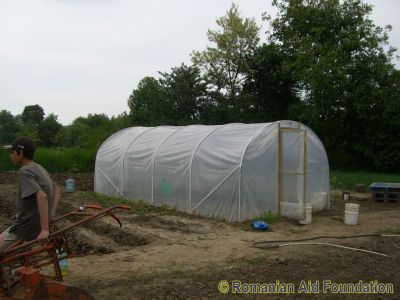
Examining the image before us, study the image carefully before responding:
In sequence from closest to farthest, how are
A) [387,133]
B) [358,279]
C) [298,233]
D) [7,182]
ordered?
1. [358,279]
2. [298,233]
3. [7,182]
4. [387,133]

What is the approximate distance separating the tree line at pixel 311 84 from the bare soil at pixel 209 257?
1394 cm

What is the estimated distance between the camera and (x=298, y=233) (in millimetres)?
9617

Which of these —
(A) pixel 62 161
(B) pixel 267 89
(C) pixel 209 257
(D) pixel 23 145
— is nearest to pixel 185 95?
(B) pixel 267 89

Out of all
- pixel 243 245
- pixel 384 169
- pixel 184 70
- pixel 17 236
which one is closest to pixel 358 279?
pixel 243 245

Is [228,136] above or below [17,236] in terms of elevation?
above

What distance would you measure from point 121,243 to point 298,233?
3780 mm

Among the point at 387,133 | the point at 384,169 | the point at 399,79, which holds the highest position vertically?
the point at 399,79

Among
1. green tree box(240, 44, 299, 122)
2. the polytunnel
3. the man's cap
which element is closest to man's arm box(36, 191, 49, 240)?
the man's cap

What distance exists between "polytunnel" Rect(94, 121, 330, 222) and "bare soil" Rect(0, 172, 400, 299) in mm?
571

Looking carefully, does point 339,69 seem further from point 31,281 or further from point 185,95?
point 31,281

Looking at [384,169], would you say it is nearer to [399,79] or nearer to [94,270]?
[399,79]

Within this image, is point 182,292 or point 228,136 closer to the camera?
point 182,292

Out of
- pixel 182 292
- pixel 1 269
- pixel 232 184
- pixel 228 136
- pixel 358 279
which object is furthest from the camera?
pixel 228 136

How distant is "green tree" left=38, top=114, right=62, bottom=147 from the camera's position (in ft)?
166
